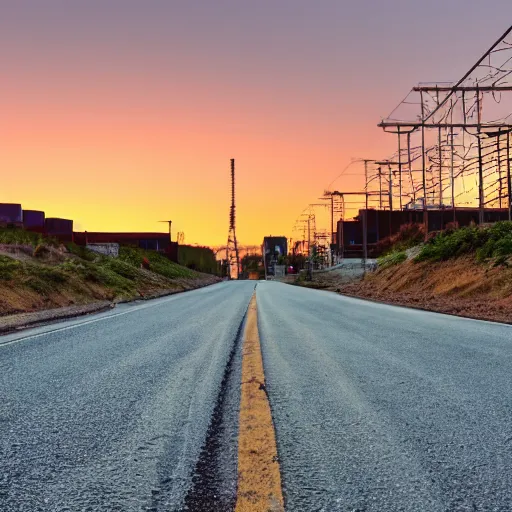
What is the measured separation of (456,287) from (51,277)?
1661 centimetres

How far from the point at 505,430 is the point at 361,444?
874 millimetres

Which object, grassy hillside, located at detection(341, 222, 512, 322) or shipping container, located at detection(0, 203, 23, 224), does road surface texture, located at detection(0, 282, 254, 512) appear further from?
shipping container, located at detection(0, 203, 23, 224)

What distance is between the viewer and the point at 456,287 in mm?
17828

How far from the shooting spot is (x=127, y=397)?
344 cm

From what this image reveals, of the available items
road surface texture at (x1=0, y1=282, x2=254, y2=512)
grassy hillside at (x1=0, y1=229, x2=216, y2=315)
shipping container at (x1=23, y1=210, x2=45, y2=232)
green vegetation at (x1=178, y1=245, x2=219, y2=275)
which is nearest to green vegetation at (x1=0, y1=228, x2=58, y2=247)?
grassy hillside at (x1=0, y1=229, x2=216, y2=315)

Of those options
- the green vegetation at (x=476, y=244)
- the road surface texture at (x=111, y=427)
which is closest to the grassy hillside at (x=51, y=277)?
the road surface texture at (x=111, y=427)

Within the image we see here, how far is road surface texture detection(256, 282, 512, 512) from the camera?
184 centimetres

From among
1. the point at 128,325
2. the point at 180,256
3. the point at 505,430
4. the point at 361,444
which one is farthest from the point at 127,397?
the point at 180,256

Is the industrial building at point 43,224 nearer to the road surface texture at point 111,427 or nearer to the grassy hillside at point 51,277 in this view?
the grassy hillside at point 51,277

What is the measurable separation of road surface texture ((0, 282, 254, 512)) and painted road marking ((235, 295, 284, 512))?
0.17 ft

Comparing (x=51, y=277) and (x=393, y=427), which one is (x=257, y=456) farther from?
(x=51, y=277)

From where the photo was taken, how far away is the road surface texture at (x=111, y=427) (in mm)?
1865

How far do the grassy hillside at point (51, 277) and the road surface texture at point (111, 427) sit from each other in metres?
10.3

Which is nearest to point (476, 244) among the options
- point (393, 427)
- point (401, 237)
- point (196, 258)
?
point (393, 427)
